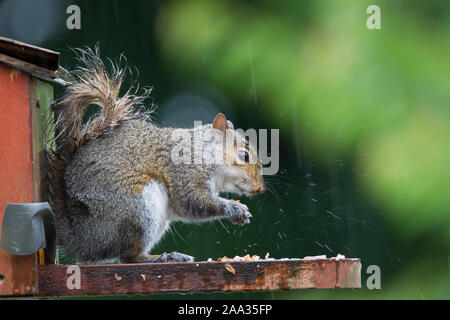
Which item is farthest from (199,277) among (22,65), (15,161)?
(22,65)

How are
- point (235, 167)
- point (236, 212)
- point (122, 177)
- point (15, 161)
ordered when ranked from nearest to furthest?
point (15, 161) → point (122, 177) → point (236, 212) → point (235, 167)

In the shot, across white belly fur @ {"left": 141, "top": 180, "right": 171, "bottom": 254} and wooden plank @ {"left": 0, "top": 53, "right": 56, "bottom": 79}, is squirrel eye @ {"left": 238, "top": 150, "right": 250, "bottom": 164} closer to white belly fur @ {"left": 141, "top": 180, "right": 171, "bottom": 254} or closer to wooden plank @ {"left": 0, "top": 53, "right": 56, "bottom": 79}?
white belly fur @ {"left": 141, "top": 180, "right": 171, "bottom": 254}

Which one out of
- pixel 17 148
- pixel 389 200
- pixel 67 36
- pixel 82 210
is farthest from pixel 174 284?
pixel 67 36

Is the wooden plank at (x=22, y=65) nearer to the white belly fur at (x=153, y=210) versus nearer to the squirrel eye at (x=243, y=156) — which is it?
the white belly fur at (x=153, y=210)

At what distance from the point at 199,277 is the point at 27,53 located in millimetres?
901

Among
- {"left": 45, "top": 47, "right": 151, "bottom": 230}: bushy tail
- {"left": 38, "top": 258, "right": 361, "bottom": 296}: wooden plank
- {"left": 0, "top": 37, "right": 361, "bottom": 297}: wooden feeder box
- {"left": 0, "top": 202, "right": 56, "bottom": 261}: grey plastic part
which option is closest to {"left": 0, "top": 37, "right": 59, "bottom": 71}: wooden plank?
{"left": 0, "top": 37, "right": 361, "bottom": 297}: wooden feeder box

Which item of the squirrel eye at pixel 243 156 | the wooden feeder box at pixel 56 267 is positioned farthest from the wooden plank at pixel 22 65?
the squirrel eye at pixel 243 156

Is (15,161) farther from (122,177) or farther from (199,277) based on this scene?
(199,277)

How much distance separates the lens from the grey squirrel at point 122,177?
2.54 m

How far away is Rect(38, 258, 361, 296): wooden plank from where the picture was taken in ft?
7.44

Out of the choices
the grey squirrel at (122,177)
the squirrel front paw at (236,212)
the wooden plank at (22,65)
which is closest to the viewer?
the wooden plank at (22,65)

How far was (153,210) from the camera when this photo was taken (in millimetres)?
2576

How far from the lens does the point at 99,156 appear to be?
2604 mm

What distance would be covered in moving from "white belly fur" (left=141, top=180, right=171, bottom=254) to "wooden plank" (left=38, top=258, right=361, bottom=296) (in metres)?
0.29
